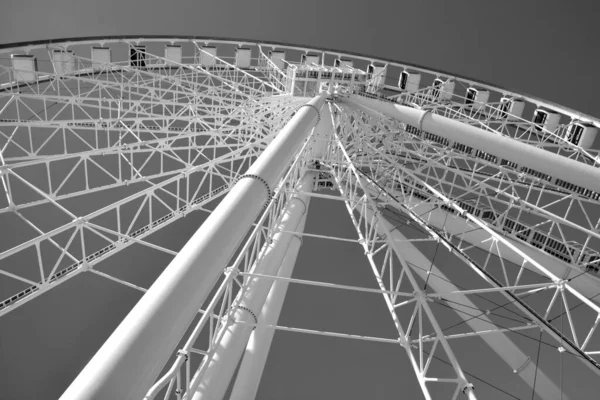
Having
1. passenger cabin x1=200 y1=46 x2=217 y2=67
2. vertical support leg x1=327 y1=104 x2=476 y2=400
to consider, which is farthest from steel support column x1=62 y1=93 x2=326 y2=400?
passenger cabin x1=200 y1=46 x2=217 y2=67

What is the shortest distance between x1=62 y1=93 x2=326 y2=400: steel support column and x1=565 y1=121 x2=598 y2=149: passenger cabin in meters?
20.4

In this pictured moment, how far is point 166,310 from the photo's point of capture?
6.21 meters

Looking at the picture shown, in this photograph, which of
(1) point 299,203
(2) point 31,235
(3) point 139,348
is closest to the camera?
(3) point 139,348

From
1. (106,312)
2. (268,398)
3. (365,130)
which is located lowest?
(268,398)

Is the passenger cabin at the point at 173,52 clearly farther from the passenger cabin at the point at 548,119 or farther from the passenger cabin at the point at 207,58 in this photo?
the passenger cabin at the point at 548,119

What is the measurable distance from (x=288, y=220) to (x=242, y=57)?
15941 mm

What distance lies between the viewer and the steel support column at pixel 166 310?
522 cm

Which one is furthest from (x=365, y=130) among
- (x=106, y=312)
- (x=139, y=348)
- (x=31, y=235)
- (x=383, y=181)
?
(x=31, y=235)

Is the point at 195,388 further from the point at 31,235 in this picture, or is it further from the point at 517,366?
the point at 31,235

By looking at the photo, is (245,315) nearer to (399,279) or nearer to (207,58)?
(399,279)

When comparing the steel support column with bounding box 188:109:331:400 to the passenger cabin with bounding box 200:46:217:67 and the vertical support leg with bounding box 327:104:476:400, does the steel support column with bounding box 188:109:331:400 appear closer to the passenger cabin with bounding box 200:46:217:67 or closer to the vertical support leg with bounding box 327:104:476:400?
the vertical support leg with bounding box 327:104:476:400

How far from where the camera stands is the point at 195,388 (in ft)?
36.3

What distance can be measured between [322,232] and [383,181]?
17.3 meters

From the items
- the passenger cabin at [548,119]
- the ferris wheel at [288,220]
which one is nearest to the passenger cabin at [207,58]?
the ferris wheel at [288,220]
